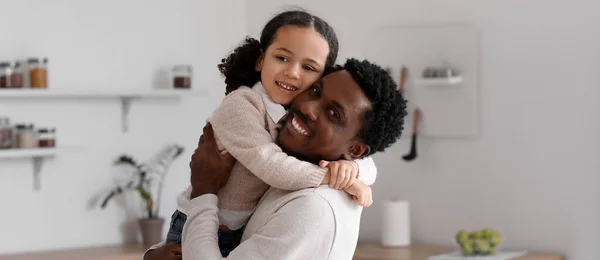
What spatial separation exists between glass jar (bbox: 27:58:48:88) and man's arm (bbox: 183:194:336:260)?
7.81 feet

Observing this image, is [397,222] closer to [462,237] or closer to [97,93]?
[462,237]

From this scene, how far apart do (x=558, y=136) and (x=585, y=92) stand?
199 mm

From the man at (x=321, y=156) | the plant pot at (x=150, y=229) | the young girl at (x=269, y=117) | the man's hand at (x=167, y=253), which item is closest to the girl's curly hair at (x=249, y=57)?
the young girl at (x=269, y=117)

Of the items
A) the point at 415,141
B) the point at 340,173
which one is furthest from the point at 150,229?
the point at 340,173

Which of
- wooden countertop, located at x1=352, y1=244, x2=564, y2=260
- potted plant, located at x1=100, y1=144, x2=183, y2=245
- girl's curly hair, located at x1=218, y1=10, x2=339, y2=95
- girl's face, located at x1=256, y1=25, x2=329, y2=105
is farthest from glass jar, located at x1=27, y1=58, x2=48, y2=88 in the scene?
girl's face, located at x1=256, y1=25, x2=329, y2=105

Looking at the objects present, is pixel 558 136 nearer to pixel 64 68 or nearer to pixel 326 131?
pixel 64 68

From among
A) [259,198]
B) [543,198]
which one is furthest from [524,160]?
[259,198]

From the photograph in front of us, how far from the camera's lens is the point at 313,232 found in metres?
1.50

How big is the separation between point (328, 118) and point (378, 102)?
0.08m

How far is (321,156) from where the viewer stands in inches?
62.2

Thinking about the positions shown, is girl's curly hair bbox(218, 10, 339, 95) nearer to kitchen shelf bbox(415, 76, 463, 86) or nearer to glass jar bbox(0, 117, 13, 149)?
glass jar bbox(0, 117, 13, 149)

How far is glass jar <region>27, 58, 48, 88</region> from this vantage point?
12.3ft

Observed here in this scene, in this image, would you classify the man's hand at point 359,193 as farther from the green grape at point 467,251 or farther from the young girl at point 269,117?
the green grape at point 467,251

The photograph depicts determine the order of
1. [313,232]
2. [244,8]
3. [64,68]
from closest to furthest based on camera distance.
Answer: [313,232]
[64,68]
[244,8]
